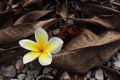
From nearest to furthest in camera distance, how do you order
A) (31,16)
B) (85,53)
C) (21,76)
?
1. (85,53)
2. (21,76)
3. (31,16)

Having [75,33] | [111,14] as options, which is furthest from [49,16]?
[111,14]

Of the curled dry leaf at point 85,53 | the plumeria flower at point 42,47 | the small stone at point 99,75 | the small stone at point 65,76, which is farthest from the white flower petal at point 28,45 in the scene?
the small stone at point 99,75

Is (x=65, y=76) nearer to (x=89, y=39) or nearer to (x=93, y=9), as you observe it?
(x=89, y=39)

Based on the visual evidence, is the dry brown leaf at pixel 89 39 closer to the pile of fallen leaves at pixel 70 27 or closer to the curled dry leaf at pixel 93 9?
the pile of fallen leaves at pixel 70 27

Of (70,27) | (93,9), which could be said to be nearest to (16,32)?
(70,27)

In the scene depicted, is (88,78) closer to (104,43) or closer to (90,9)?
(104,43)

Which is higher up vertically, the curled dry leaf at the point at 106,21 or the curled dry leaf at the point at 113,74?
the curled dry leaf at the point at 106,21

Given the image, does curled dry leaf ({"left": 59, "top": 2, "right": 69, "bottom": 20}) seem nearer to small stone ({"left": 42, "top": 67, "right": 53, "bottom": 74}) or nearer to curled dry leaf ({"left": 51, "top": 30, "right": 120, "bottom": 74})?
curled dry leaf ({"left": 51, "top": 30, "right": 120, "bottom": 74})
